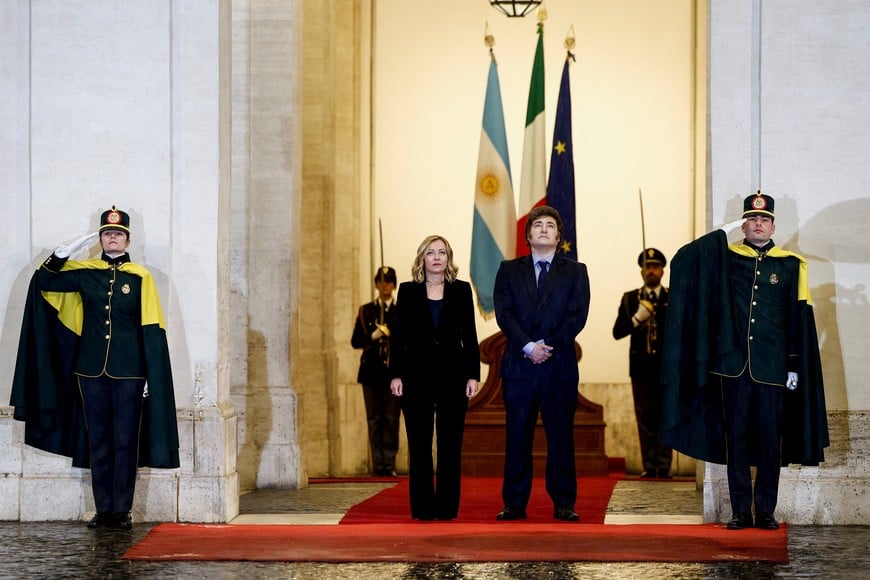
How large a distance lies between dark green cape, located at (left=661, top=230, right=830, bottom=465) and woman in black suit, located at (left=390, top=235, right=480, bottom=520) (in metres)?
1.21

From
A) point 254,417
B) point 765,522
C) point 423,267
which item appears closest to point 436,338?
point 423,267

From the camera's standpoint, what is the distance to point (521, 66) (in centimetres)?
1536

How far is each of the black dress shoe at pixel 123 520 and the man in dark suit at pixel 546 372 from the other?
2183mm

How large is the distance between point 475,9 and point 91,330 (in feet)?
24.8

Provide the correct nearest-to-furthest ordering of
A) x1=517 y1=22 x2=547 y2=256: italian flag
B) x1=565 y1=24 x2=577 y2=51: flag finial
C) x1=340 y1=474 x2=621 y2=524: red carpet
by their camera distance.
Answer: x1=340 y1=474 x2=621 y2=524: red carpet, x1=517 y1=22 x2=547 y2=256: italian flag, x1=565 y1=24 x2=577 y2=51: flag finial

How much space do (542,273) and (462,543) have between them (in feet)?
6.31

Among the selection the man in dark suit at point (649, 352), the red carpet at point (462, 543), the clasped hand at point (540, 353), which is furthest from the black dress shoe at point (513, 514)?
the man in dark suit at point (649, 352)

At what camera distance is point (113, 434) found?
8906 millimetres

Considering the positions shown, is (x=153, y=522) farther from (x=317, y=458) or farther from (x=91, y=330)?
(x=317, y=458)

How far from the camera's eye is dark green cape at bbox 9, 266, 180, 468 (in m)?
8.87

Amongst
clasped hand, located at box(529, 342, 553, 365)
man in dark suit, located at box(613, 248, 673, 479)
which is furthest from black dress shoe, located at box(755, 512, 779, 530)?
man in dark suit, located at box(613, 248, 673, 479)

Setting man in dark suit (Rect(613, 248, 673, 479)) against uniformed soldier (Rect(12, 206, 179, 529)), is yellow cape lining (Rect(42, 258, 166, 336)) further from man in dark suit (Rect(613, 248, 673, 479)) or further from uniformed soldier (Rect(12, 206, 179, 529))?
man in dark suit (Rect(613, 248, 673, 479))

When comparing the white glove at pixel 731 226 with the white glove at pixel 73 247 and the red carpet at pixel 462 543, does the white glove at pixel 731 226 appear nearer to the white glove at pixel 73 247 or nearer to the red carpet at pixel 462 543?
the red carpet at pixel 462 543

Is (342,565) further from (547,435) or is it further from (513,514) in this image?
(547,435)
